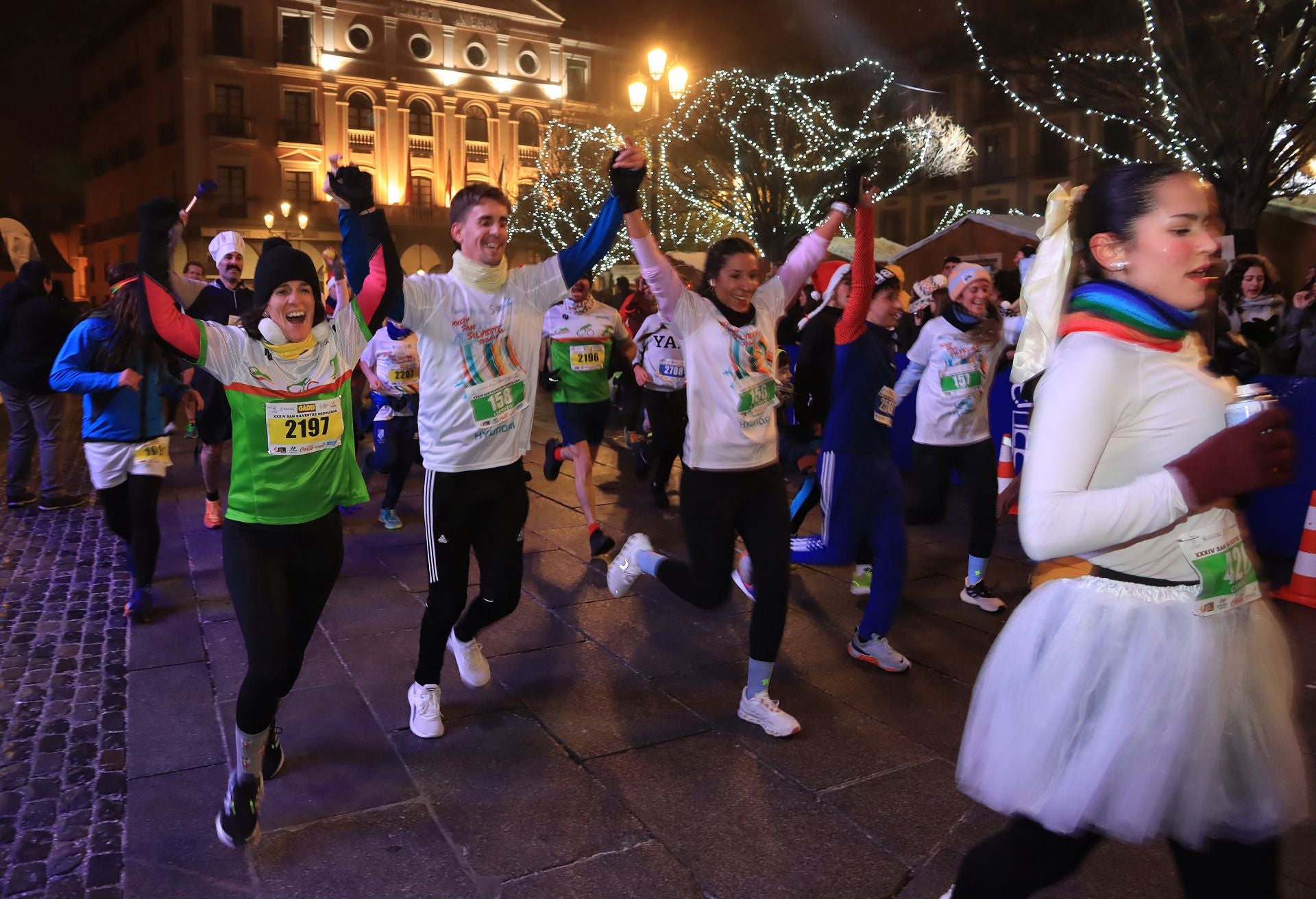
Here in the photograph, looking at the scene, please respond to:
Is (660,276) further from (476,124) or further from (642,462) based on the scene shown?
(476,124)

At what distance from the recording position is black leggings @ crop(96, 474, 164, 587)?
5.75 meters

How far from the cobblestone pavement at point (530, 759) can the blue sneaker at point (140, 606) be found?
0.19m

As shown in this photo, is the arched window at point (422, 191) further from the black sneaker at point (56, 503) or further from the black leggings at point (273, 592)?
the black leggings at point (273, 592)

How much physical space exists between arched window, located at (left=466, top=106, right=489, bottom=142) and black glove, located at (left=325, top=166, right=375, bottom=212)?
179 feet

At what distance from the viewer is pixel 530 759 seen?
3.94m

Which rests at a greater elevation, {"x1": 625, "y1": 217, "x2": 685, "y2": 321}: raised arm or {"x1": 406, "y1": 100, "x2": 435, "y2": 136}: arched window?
{"x1": 406, "y1": 100, "x2": 435, "y2": 136}: arched window

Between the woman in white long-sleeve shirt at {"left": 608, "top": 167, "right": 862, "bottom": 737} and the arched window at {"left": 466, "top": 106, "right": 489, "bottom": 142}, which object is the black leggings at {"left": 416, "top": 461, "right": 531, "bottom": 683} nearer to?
the woman in white long-sleeve shirt at {"left": 608, "top": 167, "right": 862, "bottom": 737}

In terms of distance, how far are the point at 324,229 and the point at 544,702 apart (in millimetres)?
50521

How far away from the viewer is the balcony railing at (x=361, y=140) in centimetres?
5169

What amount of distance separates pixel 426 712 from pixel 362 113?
176 feet

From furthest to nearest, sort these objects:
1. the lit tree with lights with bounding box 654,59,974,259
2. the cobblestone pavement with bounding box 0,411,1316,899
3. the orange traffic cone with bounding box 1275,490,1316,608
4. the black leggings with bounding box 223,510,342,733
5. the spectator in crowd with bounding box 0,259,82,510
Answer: the lit tree with lights with bounding box 654,59,974,259 → the spectator in crowd with bounding box 0,259,82,510 → the orange traffic cone with bounding box 1275,490,1316,608 → the black leggings with bounding box 223,510,342,733 → the cobblestone pavement with bounding box 0,411,1316,899

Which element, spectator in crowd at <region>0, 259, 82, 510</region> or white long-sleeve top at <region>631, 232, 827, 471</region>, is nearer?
white long-sleeve top at <region>631, 232, 827, 471</region>

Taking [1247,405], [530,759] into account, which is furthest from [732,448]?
[1247,405]

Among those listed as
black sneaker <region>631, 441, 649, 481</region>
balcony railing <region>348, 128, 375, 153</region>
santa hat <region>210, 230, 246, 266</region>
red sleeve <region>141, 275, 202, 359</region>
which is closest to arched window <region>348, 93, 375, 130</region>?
balcony railing <region>348, 128, 375, 153</region>
